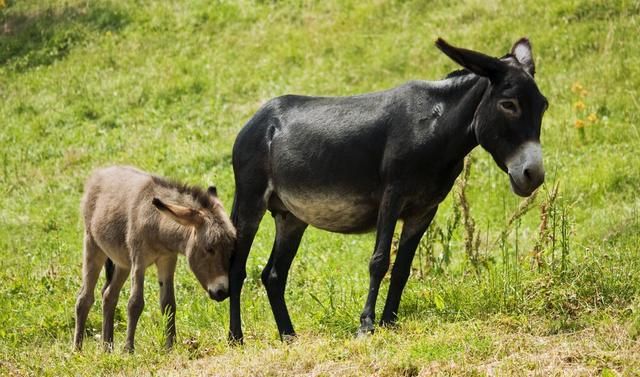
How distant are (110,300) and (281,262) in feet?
5.41

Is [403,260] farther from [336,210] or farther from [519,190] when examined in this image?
[519,190]

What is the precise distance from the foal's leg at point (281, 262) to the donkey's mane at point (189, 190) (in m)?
0.64

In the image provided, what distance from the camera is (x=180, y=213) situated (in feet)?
27.7

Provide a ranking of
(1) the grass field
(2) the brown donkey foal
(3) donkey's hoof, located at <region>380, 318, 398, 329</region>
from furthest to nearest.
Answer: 1. (2) the brown donkey foal
2. (3) donkey's hoof, located at <region>380, 318, 398, 329</region>
3. (1) the grass field

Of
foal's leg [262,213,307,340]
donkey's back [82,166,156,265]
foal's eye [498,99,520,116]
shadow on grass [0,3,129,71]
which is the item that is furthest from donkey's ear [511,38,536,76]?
shadow on grass [0,3,129,71]

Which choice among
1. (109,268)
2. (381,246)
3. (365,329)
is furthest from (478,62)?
(109,268)

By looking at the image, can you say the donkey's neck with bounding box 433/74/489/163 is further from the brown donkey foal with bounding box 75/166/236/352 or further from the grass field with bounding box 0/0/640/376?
the brown donkey foal with bounding box 75/166/236/352

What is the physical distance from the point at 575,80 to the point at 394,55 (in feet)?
11.6

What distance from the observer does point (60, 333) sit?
10211 millimetres

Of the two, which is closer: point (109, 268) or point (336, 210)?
point (336, 210)

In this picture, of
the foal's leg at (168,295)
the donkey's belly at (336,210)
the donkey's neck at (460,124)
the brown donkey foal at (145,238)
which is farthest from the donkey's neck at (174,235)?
the donkey's neck at (460,124)

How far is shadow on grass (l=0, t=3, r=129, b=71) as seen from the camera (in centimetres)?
2148

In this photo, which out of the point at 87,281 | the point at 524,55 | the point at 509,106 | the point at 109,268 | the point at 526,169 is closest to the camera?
the point at 526,169

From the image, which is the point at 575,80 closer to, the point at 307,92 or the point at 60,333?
the point at 307,92
